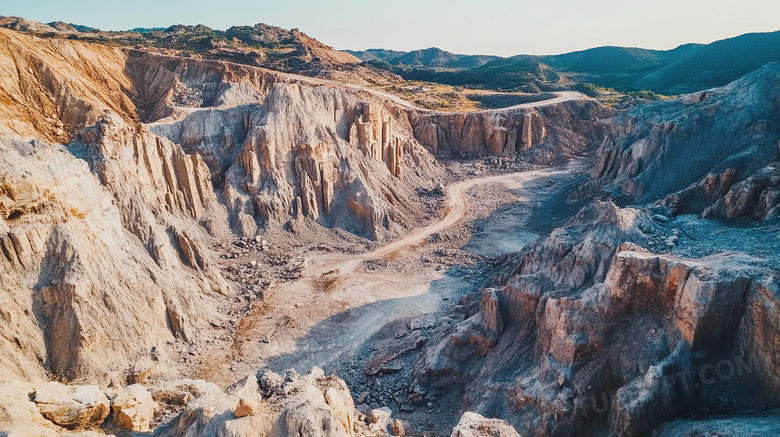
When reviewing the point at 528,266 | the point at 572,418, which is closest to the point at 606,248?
the point at 528,266

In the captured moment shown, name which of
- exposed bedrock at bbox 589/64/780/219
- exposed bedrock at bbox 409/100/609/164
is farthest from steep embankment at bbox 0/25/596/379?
exposed bedrock at bbox 589/64/780/219

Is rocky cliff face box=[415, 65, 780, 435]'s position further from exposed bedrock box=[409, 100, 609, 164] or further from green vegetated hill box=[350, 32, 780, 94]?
green vegetated hill box=[350, 32, 780, 94]

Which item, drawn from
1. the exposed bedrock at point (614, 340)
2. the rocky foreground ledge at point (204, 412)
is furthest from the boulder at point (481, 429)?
the exposed bedrock at point (614, 340)

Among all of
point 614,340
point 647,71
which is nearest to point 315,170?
point 614,340

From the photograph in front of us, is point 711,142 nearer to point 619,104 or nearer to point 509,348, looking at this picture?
point 509,348

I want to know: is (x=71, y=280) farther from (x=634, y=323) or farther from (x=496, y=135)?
(x=496, y=135)

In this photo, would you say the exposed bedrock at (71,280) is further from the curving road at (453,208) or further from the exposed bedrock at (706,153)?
the exposed bedrock at (706,153)

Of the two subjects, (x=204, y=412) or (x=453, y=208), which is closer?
(x=204, y=412)
